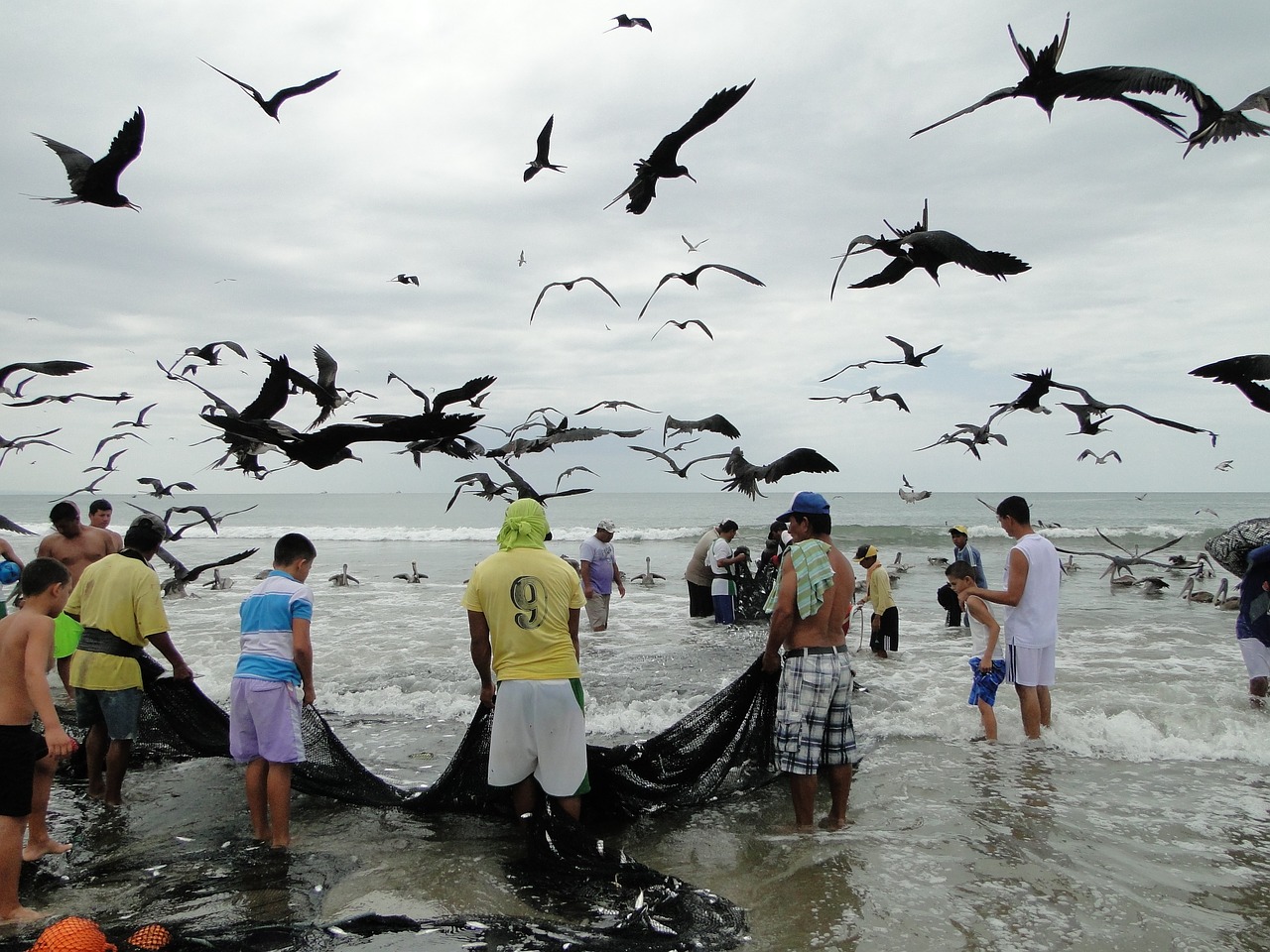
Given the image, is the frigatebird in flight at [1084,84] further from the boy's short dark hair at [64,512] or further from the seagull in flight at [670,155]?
the boy's short dark hair at [64,512]

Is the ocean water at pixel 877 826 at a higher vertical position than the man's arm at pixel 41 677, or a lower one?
lower

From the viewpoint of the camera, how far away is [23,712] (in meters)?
3.63

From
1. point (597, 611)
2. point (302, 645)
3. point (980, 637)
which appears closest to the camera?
point (302, 645)

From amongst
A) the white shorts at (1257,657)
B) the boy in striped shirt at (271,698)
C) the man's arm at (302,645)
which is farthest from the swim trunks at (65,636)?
the white shorts at (1257,657)

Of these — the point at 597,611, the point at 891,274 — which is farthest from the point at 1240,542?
the point at 597,611

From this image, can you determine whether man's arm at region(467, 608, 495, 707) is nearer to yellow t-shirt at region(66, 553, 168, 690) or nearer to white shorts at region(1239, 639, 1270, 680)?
yellow t-shirt at region(66, 553, 168, 690)

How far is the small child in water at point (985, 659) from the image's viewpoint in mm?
6434

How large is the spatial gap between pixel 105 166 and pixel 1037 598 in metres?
7.15

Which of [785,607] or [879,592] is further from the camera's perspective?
[879,592]

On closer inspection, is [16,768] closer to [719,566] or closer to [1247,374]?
[1247,374]

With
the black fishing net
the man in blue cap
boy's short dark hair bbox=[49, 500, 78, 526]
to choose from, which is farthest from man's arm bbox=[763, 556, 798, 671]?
boy's short dark hair bbox=[49, 500, 78, 526]

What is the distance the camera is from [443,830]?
4668 millimetres

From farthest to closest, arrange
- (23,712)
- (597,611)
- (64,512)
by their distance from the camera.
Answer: (597,611)
(64,512)
(23,712)

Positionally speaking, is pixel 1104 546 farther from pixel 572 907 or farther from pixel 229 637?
pixel 572 907
